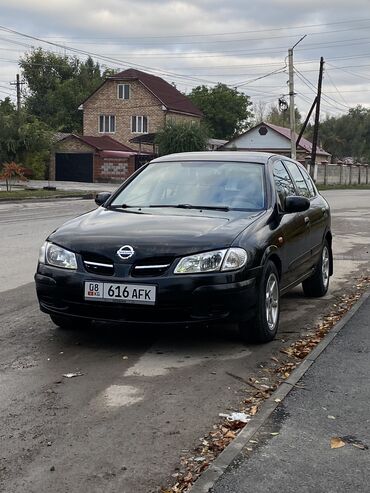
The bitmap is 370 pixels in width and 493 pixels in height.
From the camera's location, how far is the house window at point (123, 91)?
61219 mm

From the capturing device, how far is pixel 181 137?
49.4 metres

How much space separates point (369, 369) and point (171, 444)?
2041 millimetres

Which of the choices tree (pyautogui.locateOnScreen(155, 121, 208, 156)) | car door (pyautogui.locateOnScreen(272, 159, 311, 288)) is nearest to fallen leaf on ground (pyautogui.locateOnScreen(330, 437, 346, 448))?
car door (pyautogui.locateOnScreen(272, 159, 311, 288))

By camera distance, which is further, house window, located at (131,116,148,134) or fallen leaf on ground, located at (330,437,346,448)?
house window, located at (131,116,148,134)

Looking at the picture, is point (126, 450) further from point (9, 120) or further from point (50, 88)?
point (50, 88)

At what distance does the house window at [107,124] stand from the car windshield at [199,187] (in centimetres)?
5690

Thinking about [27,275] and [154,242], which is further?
[27,275]

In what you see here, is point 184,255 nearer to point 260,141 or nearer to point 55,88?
point 260,141

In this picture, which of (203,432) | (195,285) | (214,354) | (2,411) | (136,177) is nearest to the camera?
(203,432)

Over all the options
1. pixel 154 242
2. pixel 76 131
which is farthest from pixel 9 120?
pixel 154 242

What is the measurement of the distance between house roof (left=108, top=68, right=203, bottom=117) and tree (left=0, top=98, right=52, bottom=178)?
13662 millimetres

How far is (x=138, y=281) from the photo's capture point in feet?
16.8

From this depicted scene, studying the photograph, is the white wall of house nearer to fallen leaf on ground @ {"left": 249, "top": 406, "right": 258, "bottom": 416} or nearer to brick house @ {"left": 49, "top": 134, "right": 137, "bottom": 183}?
brick house @ {"left": 49, "top": 134, "right": 137, "bottom": 183}

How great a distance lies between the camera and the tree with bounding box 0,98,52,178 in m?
46.0
